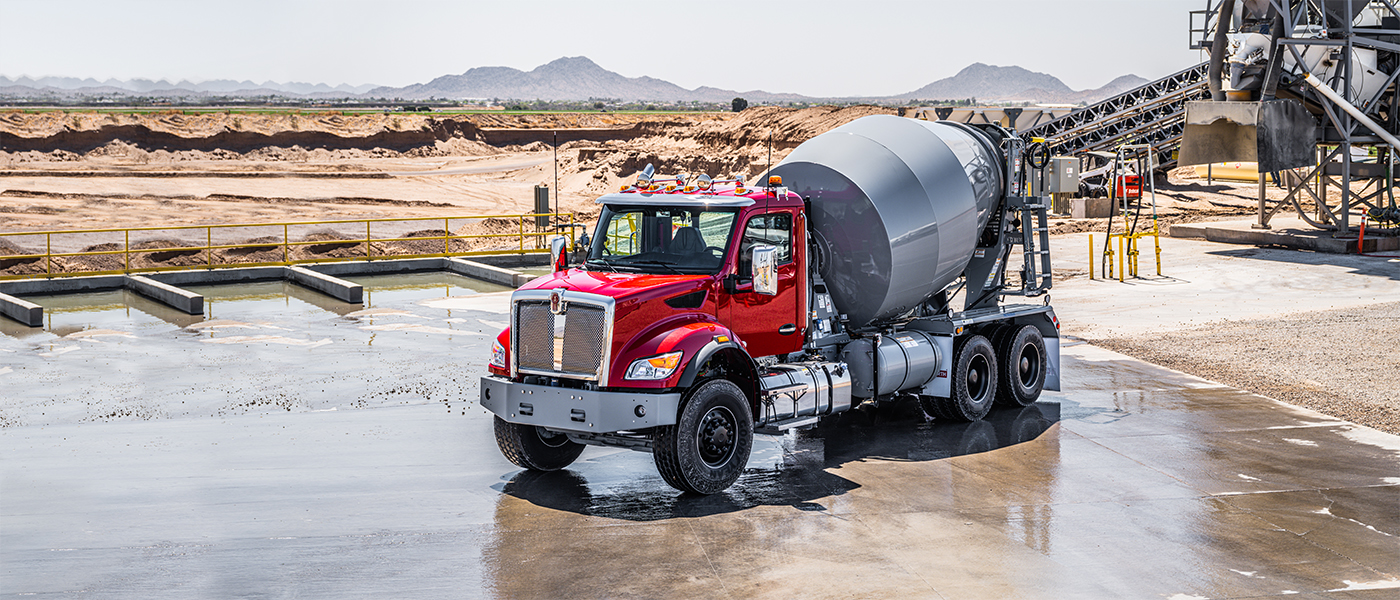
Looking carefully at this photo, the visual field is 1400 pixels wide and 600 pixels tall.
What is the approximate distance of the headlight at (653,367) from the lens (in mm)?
11395

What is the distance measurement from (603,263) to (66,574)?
567 cm

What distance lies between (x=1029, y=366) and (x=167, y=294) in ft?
61.6

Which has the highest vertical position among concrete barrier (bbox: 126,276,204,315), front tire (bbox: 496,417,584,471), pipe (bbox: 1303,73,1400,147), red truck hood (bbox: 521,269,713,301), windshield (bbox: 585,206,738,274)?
pipe (bbox: 1303,73,1400,147)

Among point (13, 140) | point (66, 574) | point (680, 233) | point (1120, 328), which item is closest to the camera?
point (66, 574)

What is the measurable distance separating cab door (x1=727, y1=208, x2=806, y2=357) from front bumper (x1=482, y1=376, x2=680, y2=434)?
5.11ft

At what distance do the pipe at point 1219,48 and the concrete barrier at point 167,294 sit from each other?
28.5m

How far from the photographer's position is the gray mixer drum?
45.8 feet

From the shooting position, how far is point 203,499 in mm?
11797

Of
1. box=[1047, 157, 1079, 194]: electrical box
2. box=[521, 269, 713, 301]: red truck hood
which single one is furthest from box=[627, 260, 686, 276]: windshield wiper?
box=[1047, 157, 1079, 194]: electrical box

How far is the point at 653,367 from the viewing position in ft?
37.5

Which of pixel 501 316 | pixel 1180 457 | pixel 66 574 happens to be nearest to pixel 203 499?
pixel 66 574

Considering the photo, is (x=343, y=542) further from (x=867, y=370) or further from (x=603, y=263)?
(x=867, y=370)

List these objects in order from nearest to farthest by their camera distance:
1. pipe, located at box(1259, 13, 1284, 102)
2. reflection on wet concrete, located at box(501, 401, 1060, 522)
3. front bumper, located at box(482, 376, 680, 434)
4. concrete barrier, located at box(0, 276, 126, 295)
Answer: front bumper, located at box(482, 376, 680, 434) → reflection on wet concrete, located at box(501, 401, 1060, 522) → concrete barrier, located at box(0, 276, 126, 295) → pipe, located at box(1259, 13, 1284, 102)

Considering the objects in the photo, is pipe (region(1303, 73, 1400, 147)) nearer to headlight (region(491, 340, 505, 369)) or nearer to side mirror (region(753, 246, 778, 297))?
side mirror (region(753, 246, 778, 297))
